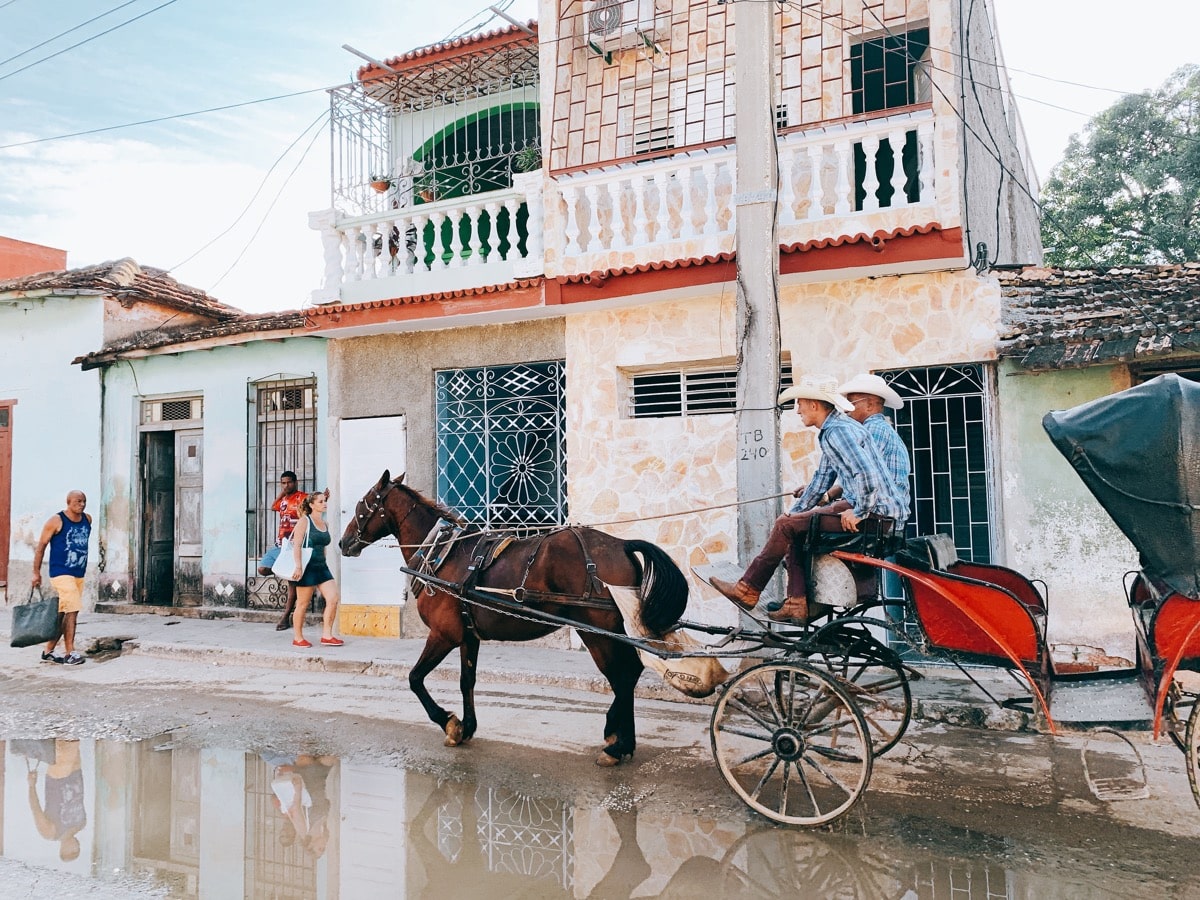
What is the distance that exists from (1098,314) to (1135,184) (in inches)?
516

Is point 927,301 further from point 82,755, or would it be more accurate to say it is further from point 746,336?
point 82,755

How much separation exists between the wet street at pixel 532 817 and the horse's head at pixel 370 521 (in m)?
1.25

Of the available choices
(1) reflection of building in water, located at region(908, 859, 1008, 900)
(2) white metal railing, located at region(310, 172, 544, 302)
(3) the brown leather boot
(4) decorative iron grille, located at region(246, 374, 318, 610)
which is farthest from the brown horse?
(4) decorative iron grille, located at region(246, 374, 318, 610)

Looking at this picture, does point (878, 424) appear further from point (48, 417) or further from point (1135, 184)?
point (1135, 184)

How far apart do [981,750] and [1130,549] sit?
2635mm

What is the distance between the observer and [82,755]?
567 cm

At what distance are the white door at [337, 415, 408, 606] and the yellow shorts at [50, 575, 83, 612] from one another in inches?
100

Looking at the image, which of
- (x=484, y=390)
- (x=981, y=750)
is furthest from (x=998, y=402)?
(x=484, y=390)

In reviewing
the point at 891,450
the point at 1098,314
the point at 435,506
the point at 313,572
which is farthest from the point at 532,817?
the point at 1098,314

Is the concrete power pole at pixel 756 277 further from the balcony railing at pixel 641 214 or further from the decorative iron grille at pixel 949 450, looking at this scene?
the decorative iron grille at pixel 949 450

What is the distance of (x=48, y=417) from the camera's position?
1255cm

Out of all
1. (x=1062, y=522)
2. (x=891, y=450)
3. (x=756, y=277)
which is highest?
(x=756, y=277)

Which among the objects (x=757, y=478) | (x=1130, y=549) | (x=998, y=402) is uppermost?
(x=998, y=402)

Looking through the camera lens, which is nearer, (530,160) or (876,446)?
(876,446)
